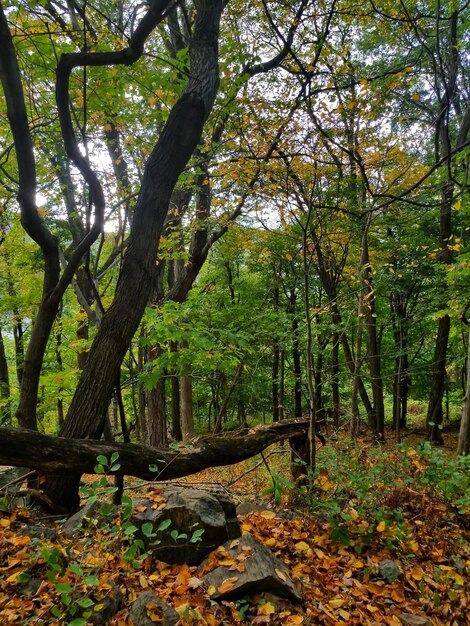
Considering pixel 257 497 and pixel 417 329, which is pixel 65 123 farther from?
pixel 417 329

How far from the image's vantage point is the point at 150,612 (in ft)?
6.63

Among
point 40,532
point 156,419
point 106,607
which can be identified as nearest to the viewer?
point 106,607

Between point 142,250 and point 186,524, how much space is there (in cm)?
244

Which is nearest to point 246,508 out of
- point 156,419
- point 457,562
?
point 457,562

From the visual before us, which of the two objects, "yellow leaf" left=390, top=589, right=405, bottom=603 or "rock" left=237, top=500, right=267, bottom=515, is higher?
"rock" left=237, top=500, right=267, bottom=515

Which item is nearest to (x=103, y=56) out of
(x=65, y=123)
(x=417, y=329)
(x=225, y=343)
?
(x=65, y=123)

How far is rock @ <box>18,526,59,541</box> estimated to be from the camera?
261 centimetres

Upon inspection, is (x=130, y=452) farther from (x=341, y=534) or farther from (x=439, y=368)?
(x=439, y=368)

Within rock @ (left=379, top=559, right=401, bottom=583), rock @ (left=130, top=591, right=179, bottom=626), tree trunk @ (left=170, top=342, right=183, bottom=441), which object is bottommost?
tree trunk @ (left=170, top=342, right=183, bottom=441)

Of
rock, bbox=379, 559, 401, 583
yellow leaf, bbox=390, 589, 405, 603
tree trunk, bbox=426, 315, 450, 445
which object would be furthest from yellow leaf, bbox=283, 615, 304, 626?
tree trunk, bbox=426, 315, 450, 445

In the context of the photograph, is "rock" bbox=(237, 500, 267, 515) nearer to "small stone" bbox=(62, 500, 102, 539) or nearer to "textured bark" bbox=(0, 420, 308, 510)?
"textured bark" bbox=(0, 420, 308, 510)

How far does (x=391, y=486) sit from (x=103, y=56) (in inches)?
199

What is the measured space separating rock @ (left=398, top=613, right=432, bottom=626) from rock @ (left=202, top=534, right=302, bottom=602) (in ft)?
2.43

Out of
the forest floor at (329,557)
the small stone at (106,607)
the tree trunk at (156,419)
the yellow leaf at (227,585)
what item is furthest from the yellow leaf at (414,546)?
the tree trunk at (156,419)
